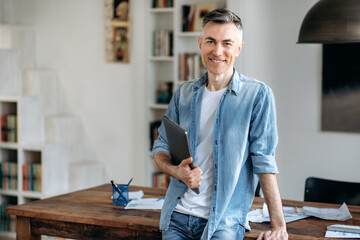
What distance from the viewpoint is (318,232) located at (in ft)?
7.80

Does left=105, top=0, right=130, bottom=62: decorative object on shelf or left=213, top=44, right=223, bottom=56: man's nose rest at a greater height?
left=105, top=0, right=130, bottom=62: decorative object on shelf

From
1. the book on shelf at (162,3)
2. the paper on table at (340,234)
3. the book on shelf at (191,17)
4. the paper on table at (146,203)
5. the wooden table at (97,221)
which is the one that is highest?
the book on shelf at (162,3)

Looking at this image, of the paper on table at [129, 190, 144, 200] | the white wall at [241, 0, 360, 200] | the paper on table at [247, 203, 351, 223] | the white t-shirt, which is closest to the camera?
the white t-shirt

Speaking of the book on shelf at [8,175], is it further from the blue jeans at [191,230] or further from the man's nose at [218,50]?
the man's nose at [218,50]

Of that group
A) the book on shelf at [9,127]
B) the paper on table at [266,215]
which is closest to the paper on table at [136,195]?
the paper on table at [266,215]

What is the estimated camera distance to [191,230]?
2.20 m

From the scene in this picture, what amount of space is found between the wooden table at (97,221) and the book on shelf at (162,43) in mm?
2389

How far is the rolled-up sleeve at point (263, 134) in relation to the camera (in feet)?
7.06

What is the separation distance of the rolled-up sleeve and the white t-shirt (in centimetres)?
15

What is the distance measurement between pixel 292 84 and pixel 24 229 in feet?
8.94

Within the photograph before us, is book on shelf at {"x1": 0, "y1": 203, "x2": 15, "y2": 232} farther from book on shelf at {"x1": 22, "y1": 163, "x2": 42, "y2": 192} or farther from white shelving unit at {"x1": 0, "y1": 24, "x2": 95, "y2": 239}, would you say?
book on shelf at {"x1": 22, "y1": 163, "x2": 42, "y2": 192}

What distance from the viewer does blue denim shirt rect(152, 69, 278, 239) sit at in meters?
2.14

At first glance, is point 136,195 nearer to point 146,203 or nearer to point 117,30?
point 146,203

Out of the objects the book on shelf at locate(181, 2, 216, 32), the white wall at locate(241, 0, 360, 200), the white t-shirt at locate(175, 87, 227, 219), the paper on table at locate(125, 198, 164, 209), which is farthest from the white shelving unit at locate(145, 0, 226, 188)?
the white t-shirt at locate(175, 87, 227, 219)
